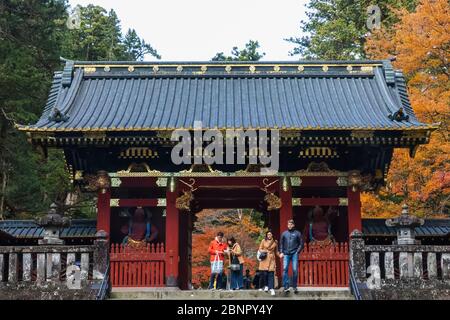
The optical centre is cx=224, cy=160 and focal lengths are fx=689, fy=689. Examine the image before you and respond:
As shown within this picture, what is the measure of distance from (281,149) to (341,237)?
128 inches

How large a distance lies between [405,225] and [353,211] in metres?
2.82

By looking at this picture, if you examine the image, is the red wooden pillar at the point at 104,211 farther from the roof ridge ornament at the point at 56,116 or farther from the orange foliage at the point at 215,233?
the orange foliage at the point at 215,233

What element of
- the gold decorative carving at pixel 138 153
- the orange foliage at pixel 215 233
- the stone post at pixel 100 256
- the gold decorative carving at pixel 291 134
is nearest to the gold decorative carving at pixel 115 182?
the gold decorative carving at pixel 138 153

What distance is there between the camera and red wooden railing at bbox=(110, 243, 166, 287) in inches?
718

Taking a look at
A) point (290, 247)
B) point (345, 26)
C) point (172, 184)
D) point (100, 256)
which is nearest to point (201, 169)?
point (172, 184)

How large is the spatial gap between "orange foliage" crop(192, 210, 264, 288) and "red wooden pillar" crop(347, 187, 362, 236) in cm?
1469

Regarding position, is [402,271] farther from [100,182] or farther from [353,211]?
[100,182]

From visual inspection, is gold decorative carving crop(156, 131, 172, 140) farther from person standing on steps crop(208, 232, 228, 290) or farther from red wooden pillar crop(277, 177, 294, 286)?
red wooden pillar crop(277, 177, 294, 286)

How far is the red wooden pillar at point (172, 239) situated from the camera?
737 inches

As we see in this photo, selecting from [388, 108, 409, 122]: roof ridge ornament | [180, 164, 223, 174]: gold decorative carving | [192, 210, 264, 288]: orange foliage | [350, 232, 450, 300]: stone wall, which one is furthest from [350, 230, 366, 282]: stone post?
[192, 210, 264, 288]: orange foliage

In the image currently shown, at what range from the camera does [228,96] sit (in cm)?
2208

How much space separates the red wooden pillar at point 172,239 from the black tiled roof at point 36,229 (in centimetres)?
258

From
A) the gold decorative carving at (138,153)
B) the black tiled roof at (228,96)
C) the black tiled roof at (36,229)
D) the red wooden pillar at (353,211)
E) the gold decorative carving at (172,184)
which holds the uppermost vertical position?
the black tiled roof at (228,96)
